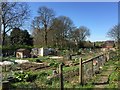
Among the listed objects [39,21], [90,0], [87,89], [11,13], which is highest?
[11,13]

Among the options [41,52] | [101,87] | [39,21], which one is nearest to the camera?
[101,87]

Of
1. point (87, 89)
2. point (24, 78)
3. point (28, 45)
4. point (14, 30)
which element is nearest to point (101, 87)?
point (87, 89)

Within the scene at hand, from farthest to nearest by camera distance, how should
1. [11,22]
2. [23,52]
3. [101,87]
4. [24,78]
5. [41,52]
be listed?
1. [41,52]
2. [11,22]
3. [23,52]
4. [24,78]
5. [101,87]

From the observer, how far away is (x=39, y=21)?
8.02 m

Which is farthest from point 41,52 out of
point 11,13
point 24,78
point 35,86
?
point 35,86

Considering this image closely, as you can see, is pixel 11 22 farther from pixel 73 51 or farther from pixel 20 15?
pixel 73 51

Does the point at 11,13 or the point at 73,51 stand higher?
the point at 11,13

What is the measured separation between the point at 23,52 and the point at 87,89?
724 centimetres

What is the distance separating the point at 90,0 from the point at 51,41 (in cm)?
880

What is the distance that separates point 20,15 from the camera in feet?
34.2

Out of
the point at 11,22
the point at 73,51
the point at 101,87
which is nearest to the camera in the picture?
the point at 101,87

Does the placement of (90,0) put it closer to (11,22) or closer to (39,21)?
(39,21)

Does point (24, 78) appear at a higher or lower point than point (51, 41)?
lower

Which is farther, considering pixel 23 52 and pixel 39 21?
pixel 23 52
